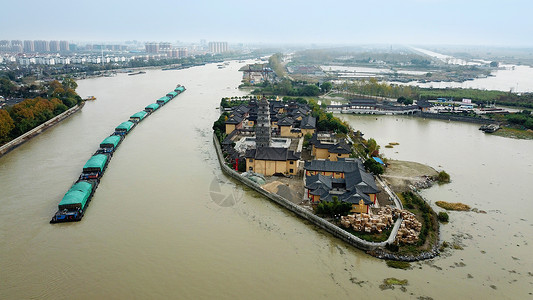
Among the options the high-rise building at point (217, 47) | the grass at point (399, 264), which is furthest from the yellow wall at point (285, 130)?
the high-rise building at point (217, 47)

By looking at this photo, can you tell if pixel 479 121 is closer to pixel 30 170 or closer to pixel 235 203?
pixel 235 203

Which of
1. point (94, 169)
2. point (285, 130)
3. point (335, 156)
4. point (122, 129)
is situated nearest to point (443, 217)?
point (335, 156)

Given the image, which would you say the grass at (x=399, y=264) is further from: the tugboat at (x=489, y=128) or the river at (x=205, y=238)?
the tugboat at (x=489, y=128)

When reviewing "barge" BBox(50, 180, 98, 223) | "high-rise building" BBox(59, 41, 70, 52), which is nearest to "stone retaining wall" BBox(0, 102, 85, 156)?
"barge" BBox(50, 180, 98, 223)

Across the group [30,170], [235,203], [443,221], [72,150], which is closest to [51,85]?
[72,150]

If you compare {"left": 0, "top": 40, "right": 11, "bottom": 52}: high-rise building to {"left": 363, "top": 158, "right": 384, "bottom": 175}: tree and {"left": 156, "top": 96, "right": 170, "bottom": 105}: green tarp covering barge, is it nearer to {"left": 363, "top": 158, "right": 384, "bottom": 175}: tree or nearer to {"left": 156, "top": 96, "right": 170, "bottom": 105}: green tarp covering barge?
{"left": 156, "top": 96, "right": 170, "bottom": 105}: green tarp covering barge

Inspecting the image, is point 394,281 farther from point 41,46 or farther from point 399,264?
point 41,46
